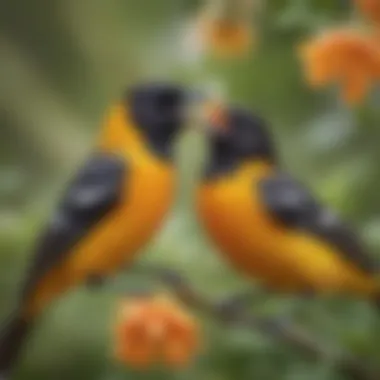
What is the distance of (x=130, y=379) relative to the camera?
143cm

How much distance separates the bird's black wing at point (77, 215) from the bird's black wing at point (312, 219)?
7.3 inches

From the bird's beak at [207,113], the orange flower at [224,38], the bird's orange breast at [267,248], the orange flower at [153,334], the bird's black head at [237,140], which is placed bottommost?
the orange flower at [153,334]

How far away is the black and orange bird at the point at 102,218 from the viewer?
1.43m

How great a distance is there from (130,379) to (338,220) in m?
0.33

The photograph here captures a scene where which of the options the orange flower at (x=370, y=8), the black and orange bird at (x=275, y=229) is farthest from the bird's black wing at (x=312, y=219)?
the orange flower at (x=370, y=8)

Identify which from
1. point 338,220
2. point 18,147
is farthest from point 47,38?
point 338,220

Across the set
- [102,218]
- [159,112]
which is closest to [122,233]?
[102,218]

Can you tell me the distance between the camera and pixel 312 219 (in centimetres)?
145

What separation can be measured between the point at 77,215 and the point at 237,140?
22 centimetres

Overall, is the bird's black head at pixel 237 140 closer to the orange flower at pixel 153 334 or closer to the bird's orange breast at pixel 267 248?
the bird's orange breast at pixel 267 248

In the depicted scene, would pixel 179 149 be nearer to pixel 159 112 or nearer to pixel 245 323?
pixel 159 112

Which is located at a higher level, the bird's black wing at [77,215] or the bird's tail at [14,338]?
the bird's black wing at [77,215]

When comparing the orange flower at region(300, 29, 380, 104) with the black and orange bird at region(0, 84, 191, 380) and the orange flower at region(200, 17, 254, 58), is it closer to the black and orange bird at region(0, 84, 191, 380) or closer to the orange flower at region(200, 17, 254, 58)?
the orange flower at region(200, 17, 254, 58)

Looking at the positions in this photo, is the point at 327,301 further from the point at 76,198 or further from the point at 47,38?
the point at 47,38
